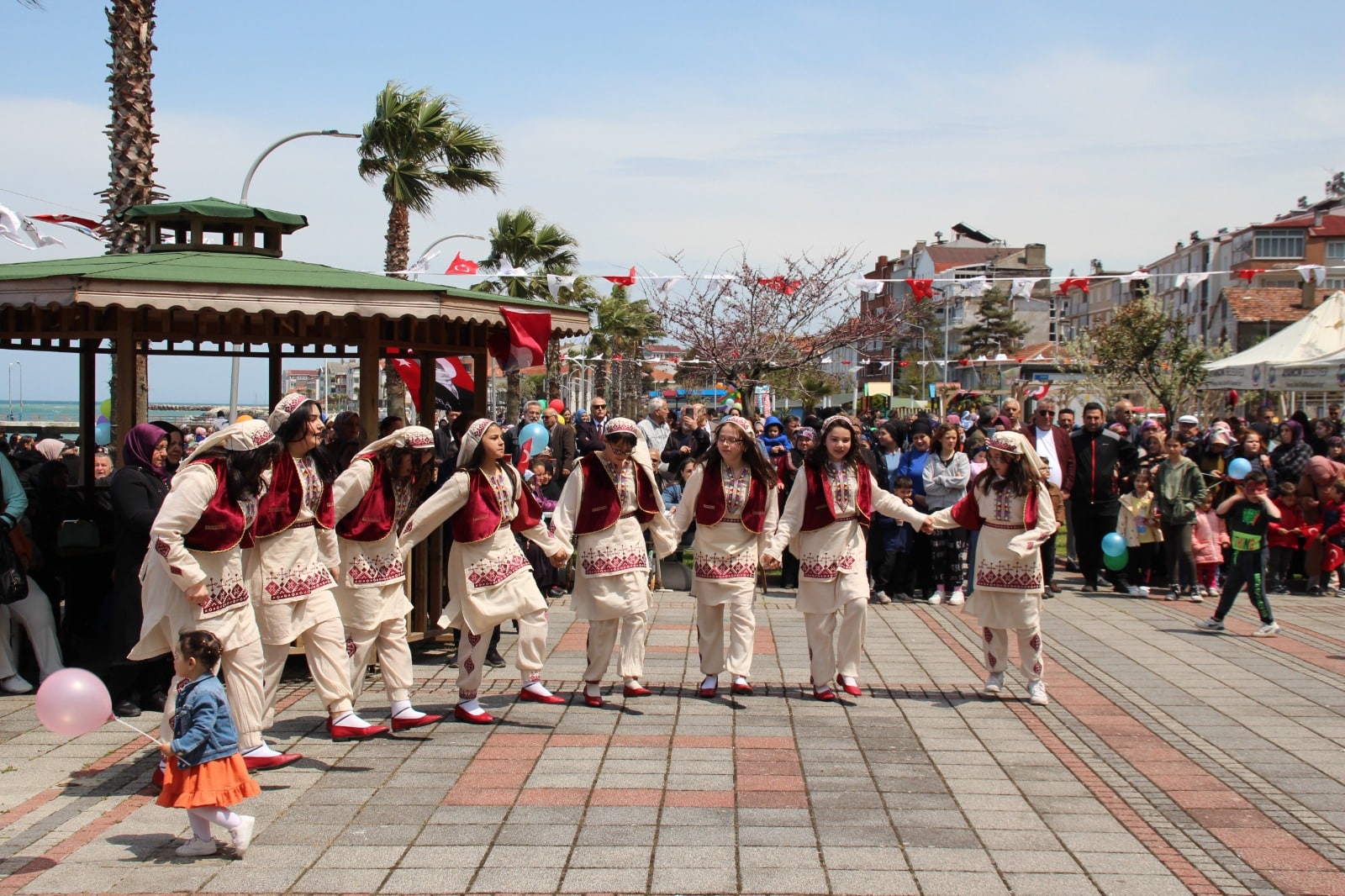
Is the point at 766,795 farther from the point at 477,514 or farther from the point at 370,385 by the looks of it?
the point at 370,385

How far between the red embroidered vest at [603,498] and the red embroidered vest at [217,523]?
238cm

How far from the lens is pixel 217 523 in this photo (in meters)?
5.89

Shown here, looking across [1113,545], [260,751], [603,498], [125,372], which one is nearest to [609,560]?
[603,498]

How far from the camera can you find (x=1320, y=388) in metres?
18.2

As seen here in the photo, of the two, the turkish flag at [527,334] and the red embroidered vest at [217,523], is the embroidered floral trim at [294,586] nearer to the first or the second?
the red embroidered vest at [217,523]

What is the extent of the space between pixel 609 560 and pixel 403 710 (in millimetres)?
1499

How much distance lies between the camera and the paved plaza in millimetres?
4895

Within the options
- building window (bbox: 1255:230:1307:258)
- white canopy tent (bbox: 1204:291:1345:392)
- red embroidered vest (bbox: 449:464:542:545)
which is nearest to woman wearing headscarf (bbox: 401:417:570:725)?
red embroidered vest (bbox: 449:464:542:545)

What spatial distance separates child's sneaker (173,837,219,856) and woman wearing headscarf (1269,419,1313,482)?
12.1m

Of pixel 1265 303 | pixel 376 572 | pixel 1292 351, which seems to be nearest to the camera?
pixel 376 572

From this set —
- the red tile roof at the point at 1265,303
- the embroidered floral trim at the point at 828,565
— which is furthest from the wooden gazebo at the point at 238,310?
the red tile roof at the point at 1265,303

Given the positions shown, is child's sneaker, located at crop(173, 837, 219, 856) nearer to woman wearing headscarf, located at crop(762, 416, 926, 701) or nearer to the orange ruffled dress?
the orange ruffled dress

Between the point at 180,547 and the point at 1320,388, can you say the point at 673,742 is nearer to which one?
the point at 180,547

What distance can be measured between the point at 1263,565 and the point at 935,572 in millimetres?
3065
